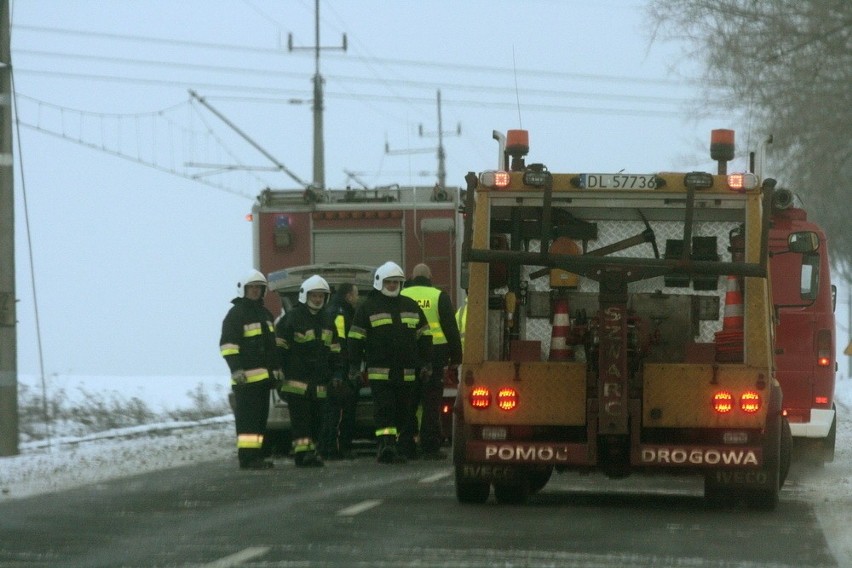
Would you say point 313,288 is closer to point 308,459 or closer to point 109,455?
point 308,459

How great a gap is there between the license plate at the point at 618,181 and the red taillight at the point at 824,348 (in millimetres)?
4837

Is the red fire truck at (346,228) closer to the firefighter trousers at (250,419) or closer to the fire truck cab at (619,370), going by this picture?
the firefighter trousers at (250,419)

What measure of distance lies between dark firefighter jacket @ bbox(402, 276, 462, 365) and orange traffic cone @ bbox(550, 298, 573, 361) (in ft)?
14.2

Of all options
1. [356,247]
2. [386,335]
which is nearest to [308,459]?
[386,335]

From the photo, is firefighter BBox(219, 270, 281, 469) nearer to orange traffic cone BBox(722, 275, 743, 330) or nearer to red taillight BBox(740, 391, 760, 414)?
orange traffic cone BBox(722, 275, 743, 330)

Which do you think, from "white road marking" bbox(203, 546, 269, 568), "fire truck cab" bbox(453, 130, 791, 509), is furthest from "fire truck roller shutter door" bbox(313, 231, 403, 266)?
"white road marking" bbox(203, 546, 269, 568)

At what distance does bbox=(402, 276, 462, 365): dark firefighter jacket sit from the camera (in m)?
17.0

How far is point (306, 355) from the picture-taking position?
16.8m

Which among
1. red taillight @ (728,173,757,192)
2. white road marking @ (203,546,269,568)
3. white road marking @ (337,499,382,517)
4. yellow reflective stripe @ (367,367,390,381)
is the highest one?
red taillight @ (728,173,757,192)

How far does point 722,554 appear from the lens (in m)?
9.52

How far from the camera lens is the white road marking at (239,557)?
8867 millimetres

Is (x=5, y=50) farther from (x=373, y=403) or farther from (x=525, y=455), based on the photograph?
(x=525, y=455)

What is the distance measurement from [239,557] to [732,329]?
4422mm

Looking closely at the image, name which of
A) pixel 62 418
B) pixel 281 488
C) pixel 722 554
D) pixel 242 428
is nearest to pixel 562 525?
pixel 722 554
